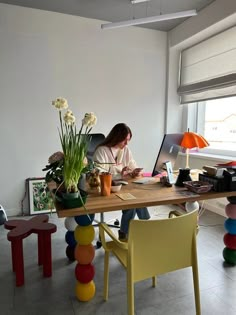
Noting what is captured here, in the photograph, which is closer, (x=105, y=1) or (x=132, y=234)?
(x=132, y=234)

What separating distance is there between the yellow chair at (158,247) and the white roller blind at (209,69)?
228cm

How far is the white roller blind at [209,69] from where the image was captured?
9.62 feet

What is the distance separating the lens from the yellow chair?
1.17 m

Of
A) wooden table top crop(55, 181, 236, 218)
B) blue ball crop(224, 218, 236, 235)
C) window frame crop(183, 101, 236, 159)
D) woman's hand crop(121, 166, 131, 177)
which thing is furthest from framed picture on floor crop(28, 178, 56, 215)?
window frame crop(183, 101, 236, 159)

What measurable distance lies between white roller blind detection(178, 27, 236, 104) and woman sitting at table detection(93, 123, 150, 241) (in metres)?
1.60

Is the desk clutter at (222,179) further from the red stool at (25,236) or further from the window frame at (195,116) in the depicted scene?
the window frame at (195,116)

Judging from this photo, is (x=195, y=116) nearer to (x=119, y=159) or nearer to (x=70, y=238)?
(x=119, y=159)

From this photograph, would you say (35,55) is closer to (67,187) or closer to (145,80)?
(145,80)

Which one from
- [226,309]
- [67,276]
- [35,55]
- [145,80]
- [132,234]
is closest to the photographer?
[132,234]

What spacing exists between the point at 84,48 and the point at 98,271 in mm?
2784

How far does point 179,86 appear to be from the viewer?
3842mm

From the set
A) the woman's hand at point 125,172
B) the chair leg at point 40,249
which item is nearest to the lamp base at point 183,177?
the woman's hand at point 125,172

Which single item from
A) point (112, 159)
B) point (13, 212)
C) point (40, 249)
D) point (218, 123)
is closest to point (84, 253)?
point (40, 249)

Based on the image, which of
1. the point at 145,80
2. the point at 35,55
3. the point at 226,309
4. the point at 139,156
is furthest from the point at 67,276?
the point at 145,80
